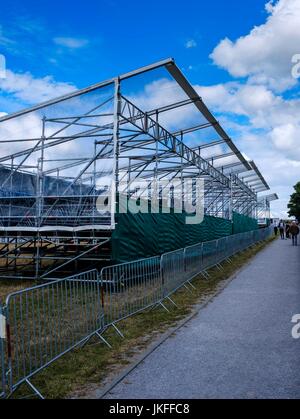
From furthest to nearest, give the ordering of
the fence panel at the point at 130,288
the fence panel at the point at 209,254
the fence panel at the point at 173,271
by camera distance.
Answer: the fence panel at the point at 209,254 → the fence panel at the point at 173,271 → the fence panel at the point at 130,288

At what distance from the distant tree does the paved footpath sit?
360ft

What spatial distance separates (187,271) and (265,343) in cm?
521

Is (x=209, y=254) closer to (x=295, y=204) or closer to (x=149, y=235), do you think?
(x=149, y=235)

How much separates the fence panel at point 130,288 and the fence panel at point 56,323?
21.3 inches

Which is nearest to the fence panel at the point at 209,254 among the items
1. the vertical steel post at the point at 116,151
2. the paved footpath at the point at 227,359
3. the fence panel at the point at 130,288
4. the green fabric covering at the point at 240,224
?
the vertical steel post at the point at 116,151

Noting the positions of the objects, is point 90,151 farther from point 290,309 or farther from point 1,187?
point 290,309

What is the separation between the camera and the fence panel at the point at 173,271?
29.8ft

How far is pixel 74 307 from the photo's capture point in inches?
235

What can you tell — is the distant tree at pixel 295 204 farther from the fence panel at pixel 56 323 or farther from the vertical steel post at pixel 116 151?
the fence panel at pixel 56 323

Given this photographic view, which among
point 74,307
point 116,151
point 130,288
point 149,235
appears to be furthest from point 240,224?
point 74,307

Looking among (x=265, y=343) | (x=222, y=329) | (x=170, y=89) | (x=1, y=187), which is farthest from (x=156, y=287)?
(x=1, y=187)

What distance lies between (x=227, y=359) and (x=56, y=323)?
2.21 metres

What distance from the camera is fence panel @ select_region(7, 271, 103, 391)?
495 cm

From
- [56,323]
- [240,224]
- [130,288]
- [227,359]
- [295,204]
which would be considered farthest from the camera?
[295,204]
